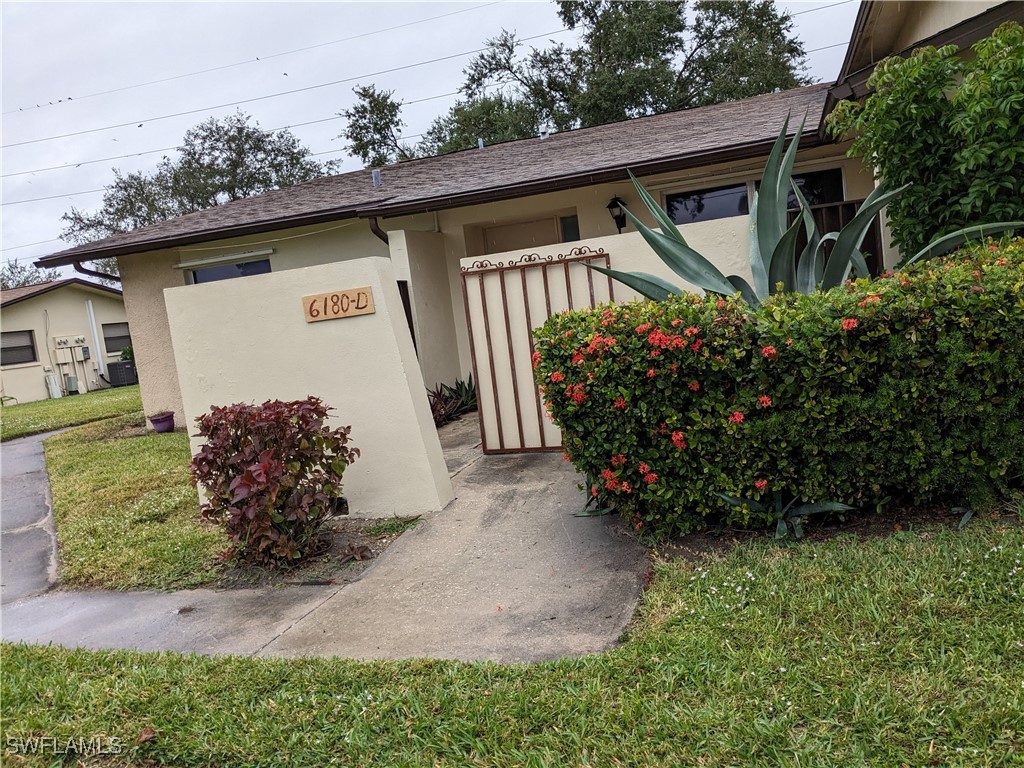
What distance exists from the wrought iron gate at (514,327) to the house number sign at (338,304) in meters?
1.42

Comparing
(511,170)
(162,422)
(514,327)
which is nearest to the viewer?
(514,327)

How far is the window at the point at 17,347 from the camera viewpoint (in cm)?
2381

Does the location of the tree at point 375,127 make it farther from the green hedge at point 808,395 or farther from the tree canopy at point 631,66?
the green hedge at point 808,395

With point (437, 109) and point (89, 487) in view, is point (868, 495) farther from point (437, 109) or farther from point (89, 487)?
point (437, 109)

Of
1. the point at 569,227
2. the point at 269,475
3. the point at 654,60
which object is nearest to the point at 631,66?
the point at 654,60

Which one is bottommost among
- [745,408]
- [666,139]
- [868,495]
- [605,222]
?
[868,495]

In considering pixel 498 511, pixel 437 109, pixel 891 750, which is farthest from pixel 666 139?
pixel 437 109

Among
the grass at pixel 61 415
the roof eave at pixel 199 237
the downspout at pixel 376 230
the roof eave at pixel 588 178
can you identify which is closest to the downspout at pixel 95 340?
the grass at pixel 61 415

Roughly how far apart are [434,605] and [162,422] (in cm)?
889

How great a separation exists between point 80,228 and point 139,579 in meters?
37.3

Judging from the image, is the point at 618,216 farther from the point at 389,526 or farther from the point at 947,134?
the point at 389,526

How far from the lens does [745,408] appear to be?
162 inches

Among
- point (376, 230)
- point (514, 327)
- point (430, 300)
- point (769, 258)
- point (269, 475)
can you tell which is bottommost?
point (269, 475)

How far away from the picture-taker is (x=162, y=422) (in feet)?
37.1
